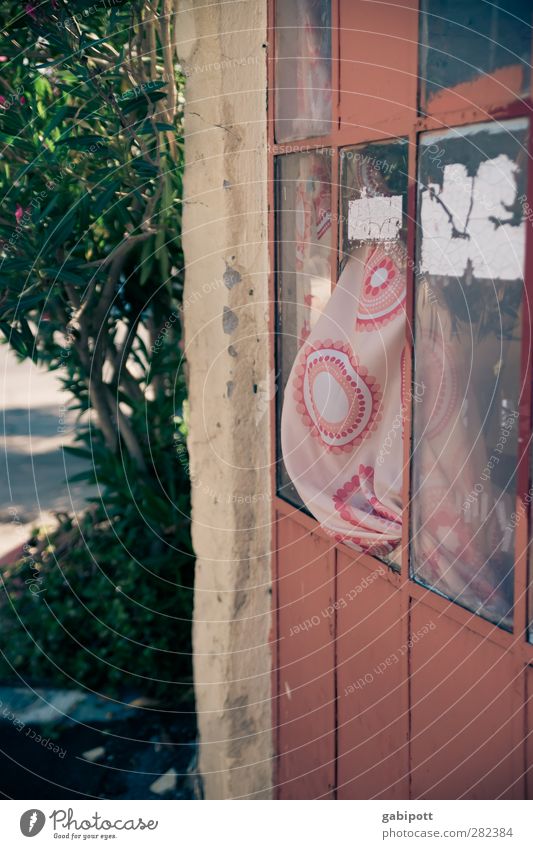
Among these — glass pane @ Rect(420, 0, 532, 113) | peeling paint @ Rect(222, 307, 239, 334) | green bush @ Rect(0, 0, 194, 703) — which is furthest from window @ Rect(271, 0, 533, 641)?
green bush @ Rect(0, 0, 194, 703)

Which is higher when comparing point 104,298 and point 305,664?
point 104,298

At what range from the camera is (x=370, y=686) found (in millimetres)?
2490

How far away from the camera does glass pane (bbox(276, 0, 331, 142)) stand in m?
2.45

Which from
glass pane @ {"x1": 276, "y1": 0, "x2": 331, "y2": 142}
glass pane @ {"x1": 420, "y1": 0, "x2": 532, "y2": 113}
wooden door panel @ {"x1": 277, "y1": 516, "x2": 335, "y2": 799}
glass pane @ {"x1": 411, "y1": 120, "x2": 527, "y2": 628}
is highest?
glass pane @ {"x1": 276, "y1": 0, "x2": 331, "y2": 142}

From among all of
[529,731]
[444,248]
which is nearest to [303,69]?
[444,248]

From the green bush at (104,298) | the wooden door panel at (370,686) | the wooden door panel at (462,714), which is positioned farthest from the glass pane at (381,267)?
the green bush at (104,298)

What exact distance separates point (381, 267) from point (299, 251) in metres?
0.48

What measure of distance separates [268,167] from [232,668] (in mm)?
1515

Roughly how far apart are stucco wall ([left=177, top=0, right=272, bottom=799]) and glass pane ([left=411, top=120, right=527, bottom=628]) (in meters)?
0.83

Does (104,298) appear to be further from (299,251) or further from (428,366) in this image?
(428,366)

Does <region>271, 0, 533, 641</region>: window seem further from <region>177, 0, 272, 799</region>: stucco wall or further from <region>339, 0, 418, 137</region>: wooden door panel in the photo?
<region>177, 0, 272, 799</region>: stucco wall

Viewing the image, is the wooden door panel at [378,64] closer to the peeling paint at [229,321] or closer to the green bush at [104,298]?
the peeling paint at [229,321]

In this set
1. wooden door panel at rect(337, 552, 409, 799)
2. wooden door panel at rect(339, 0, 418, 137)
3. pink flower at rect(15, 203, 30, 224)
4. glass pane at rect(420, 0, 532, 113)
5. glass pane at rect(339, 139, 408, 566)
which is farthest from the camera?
pink flower at rect(15, 203, 30, 224)

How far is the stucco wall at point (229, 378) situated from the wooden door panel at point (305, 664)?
92mm
